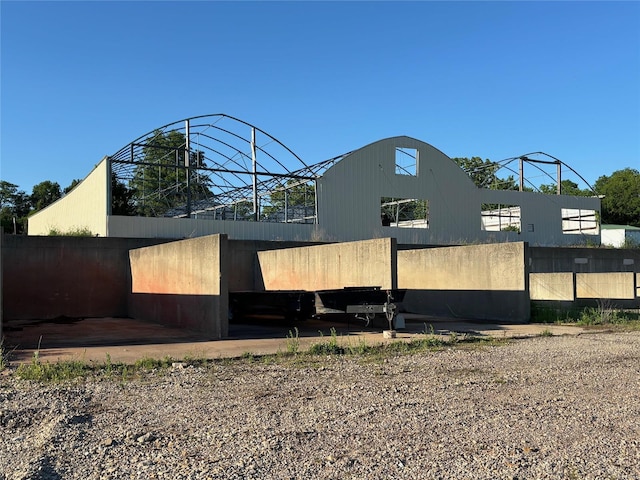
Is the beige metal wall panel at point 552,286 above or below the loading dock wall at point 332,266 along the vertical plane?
below

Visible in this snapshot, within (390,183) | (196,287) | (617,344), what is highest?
(390,183)

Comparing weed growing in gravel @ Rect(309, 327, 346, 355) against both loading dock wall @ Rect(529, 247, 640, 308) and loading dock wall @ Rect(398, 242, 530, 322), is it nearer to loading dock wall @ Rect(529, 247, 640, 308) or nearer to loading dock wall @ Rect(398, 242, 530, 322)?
loading dock wall @ Rect(398, 242, 530, 322)

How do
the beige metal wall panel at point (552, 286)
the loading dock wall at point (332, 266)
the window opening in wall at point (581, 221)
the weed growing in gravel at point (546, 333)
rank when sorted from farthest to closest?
the window opening in wall at point (581, 221) < the beige metal wall panel at point (552, 286) < the loading dock wall at point (332, 266) < the weed growing in gravel at point (546, 333)

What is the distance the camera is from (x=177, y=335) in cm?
1266

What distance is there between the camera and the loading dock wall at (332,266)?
14484mm

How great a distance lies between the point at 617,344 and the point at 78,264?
1543 cm

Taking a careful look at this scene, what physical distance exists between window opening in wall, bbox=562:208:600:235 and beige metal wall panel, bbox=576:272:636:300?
14.7 metres


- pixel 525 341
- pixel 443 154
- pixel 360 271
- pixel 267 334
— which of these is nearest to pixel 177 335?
pixel 267 334

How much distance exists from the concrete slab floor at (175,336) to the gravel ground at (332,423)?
1.76m

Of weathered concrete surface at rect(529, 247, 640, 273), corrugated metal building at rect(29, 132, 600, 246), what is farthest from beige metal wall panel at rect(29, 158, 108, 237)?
weathered concrete surface at rect(529, 247, 640, 273)

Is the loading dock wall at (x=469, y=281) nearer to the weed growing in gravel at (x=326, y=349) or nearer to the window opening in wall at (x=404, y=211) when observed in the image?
the weed growing in gravel at (x=326, y=349)

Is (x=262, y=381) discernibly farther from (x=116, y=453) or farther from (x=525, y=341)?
(x=525, y=341)

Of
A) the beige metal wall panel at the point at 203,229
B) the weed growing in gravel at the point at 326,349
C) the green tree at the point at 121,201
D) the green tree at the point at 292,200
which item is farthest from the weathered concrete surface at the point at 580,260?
the green tree at the point at 121,201

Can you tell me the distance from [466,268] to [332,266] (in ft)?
13.7
